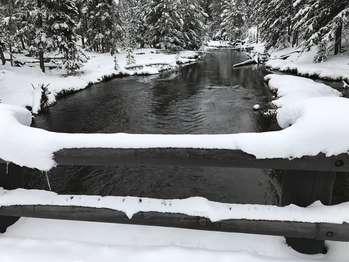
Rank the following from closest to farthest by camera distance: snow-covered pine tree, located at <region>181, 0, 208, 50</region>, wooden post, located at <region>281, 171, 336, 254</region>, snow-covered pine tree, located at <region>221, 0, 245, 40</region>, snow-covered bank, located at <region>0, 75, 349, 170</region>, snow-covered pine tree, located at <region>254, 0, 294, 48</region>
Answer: snow-covered bank, located at <region>0, 75, 349, 170</region>, wooden post, located at <region>281, 171, 336, 254</region>, snow-covered pine tree, located at <region>254, 0, 294, 48</region>, snow-covered pine tree, located at <region>181, 0, 208, 50</region>, snow-covered pine tree, located at <region>221, 0, 245, 40</region>

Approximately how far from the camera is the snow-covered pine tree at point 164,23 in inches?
1879

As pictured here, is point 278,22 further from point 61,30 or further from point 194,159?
point 194,159

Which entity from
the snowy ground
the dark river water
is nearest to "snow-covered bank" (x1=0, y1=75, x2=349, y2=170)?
the snowy ground

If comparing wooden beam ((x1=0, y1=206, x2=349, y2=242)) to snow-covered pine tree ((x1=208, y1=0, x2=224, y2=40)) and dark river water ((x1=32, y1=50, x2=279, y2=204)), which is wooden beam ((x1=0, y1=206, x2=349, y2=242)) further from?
snow-covered pine tree ((x1=208, y1=0, x2=224, y2=40))

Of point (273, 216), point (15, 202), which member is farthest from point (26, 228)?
point (273, 216)

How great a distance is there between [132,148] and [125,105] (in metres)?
15.8

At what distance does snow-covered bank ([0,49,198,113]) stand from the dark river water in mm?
1078

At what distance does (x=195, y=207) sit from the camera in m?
3.25

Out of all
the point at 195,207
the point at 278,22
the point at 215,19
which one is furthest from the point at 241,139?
the point at 215,19

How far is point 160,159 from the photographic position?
124 inches

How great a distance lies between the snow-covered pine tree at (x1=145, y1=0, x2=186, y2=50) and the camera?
4772cm

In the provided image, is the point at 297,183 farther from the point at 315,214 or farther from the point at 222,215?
the point at 222,215

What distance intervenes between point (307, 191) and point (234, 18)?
83.4 meters

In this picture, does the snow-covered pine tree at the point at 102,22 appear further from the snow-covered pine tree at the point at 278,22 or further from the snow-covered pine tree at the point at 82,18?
the snow-covered pine tree at the point at 278,22
